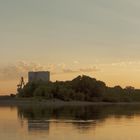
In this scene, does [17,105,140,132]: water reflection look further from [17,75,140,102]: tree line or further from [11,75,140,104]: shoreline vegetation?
[17,75,140,102]: tree line

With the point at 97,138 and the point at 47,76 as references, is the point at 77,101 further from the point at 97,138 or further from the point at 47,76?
the point at 97,138

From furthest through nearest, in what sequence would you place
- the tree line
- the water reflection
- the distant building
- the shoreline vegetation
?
the distant building < the tree line < the shoreline vegetation < the water reflection

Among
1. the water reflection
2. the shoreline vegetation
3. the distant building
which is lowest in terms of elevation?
the water reflection

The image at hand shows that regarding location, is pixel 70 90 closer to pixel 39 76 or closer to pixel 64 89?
pixel 64 89

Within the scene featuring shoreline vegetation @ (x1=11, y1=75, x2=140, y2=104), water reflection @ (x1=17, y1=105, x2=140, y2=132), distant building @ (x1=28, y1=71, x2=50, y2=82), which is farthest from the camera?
distant building @ (x1=28, y1=71, x2=50, y2=82)

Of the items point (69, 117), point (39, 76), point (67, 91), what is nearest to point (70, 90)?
point (67, 91)

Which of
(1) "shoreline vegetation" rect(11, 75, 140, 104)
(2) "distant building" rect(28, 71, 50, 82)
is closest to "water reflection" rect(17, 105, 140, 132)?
(1) "shoreline vegetation" rect(11, 75, 140, 104)

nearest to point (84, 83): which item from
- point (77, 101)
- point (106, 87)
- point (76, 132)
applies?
point (77, 101)

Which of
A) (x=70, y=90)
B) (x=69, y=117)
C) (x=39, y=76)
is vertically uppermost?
(x=39, y=76)

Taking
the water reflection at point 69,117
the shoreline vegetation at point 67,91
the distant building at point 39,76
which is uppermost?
the distant building at point 39,76

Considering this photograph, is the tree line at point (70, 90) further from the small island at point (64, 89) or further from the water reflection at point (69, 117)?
the water reflection at point (69, 117)

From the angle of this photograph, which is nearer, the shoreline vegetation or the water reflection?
the water reflection

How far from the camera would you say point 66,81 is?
607 feet

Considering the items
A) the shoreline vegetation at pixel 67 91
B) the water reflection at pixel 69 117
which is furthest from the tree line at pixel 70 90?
the water reflection at pixel 69 117
